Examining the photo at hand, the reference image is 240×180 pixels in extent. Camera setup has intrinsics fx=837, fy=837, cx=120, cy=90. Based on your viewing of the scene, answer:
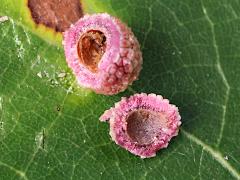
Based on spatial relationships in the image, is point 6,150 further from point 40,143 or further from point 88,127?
point 88,127

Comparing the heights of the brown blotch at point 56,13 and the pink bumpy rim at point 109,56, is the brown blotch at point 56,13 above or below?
above

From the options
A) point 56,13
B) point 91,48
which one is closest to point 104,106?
point 91,48

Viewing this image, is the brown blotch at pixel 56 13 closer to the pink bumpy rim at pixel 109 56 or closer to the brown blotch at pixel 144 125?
the pink bumpy rim at pixel 109 56

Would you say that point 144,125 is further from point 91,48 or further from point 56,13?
point 56,13

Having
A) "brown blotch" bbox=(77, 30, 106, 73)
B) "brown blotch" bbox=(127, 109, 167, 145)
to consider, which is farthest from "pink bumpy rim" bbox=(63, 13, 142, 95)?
"brown blotch" bbox=(127, 109, 167, 145)

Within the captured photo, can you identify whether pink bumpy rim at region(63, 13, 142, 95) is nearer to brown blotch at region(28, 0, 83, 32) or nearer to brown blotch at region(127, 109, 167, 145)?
brown blotch at region(28, 0, 83, 32)

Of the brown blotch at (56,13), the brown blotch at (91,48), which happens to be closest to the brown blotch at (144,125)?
the brown blotch at (91,48)
